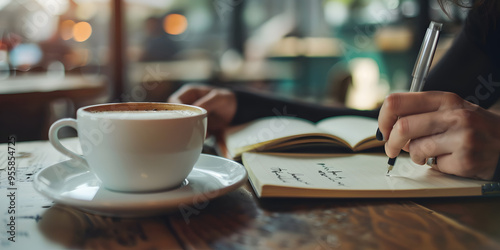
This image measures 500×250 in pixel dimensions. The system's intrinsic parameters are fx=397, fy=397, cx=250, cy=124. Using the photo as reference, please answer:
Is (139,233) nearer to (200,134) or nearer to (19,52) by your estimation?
(200,134)

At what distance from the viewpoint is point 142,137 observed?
429 millimetres

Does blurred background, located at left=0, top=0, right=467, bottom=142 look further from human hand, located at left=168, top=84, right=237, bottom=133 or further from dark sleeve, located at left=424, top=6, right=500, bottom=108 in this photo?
dark sleeve, located at left=424, top=6, right=500, bottom=108

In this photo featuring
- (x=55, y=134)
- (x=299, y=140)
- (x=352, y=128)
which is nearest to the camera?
(x=55, y=134)

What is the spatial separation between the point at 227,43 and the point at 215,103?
9.08 feet

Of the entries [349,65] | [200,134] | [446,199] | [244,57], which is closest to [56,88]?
[200,134]

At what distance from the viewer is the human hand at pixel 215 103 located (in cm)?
89

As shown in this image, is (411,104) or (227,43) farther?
(227,43)

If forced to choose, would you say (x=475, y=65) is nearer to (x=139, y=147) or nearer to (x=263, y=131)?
(x=263, y=131)

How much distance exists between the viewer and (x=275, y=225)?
40 centimetres

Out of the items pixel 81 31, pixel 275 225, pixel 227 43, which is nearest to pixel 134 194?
pixel 275 225

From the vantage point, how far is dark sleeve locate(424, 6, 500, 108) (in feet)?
2.64

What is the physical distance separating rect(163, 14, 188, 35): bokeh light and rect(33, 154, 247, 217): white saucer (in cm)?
302

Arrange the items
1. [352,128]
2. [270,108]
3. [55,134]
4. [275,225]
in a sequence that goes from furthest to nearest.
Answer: [270,108] < [352,128] < [55,134] < [275,225]

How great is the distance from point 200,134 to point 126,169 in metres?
0.10
